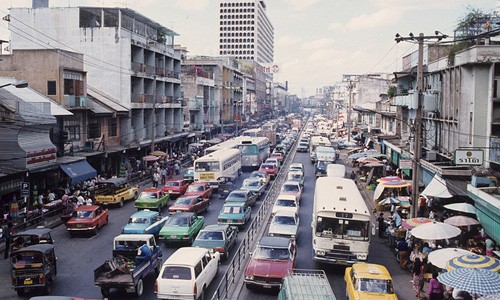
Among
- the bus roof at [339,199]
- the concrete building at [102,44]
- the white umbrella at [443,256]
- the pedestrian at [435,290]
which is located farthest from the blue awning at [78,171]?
the pedestrian at [435,290]

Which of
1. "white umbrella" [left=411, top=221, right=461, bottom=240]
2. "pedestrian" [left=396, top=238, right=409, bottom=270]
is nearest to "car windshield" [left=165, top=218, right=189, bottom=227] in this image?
"pedestrian" [left=396, top=238, right=409, bottom=270]

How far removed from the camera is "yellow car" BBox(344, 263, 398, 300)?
16530 millimetres

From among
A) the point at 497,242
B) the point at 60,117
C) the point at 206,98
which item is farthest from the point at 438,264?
the point at 206,98

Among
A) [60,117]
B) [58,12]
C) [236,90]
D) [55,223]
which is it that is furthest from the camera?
[236,90]

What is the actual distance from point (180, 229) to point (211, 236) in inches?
119

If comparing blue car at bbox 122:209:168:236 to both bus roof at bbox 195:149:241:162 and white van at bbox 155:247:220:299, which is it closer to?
white van at bbox 155:247:220:299

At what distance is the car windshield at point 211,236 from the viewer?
22688 mm

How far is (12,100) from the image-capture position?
33812mm

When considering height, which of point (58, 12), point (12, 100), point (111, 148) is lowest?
point (111, 148)

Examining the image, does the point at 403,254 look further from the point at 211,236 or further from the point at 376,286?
the point at 211,236

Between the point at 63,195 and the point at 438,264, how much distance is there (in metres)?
25.5

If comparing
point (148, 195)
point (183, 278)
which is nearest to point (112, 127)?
point (148, 195)

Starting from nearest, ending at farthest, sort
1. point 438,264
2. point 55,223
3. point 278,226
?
point 438,264 < point 278,226 < point 55,223

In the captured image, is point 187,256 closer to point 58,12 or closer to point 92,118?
point 92,118
